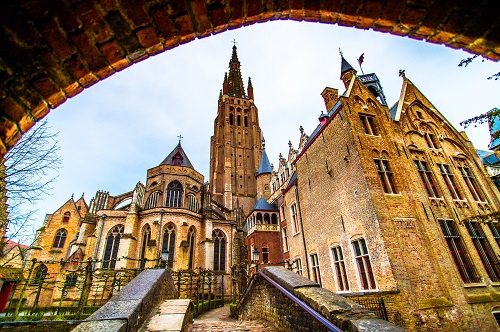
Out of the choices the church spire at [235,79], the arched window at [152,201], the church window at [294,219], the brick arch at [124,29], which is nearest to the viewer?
the brick arch at [124,29]

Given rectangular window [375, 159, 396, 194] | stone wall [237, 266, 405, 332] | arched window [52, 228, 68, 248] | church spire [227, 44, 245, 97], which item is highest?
church spire [227, 44, 245, 97]

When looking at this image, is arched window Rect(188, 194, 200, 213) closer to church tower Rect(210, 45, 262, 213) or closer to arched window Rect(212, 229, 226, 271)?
arched window Rect(212, 229, 226, 271)

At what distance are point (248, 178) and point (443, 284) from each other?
111 feet

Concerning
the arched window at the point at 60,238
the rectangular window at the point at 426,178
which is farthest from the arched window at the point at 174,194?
the rectangular window at the point at 426,178

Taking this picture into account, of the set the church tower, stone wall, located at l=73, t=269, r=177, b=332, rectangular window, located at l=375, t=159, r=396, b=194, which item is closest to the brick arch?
stone wall, located at l=73, t=269, r=177, b=332

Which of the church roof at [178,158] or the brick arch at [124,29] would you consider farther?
the church roof at [178,158]

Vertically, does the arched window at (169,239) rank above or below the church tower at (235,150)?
below

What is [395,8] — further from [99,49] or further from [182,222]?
[182,222]

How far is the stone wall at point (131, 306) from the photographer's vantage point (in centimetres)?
341

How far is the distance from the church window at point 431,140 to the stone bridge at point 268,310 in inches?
491

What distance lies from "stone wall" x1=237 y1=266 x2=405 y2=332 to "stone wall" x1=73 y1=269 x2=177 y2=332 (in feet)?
8.99

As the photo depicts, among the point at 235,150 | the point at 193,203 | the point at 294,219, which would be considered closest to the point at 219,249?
the point at 193,203

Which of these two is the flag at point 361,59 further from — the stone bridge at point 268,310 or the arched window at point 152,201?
the arched window at point 152,201

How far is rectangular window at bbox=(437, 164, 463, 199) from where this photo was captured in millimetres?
12360
